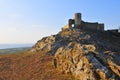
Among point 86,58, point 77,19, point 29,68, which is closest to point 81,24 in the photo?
point 77,19

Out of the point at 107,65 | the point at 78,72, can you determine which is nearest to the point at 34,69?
the point at 78,72

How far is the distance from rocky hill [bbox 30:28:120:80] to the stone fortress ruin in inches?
149

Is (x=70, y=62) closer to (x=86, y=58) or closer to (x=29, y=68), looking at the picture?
(x=86, y=58)

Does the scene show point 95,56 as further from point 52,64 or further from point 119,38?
point 119,38

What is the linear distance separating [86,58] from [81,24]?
19.4m

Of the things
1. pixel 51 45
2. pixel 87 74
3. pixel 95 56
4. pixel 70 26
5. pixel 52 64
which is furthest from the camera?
pixel 70 26

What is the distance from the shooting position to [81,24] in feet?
167

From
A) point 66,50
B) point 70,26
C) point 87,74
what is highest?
point 70,26

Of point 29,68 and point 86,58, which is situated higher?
point 86,58

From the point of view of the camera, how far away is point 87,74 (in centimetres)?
3020

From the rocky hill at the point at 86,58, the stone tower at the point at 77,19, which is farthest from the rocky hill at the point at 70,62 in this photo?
the stone tower at the point at 77,19

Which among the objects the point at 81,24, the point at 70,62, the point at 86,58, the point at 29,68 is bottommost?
the point at 29,68

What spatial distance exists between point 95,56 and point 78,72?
2.88 metres

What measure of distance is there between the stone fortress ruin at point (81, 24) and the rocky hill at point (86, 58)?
377 cm
